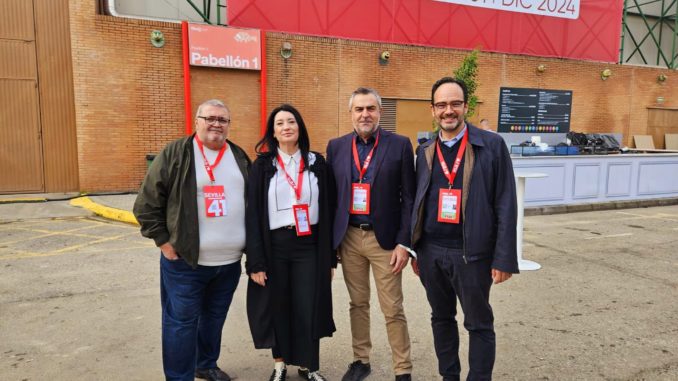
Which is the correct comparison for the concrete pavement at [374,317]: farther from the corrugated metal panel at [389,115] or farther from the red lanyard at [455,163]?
the corrugated metal panel at [389,115]

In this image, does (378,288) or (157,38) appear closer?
(378,288)

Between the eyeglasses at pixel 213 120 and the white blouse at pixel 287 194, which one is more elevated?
the eyeglasses at pixel 213 120

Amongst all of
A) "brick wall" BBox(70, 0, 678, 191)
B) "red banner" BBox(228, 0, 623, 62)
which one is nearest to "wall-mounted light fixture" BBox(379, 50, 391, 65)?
"brick wall" BBox(70, 0, 678, 191)

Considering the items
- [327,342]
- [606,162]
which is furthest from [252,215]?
[606,162]

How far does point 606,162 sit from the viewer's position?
10609 millimetres

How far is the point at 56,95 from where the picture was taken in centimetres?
1105

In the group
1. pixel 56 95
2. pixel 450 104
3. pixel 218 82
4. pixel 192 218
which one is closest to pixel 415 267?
pixel 450 104

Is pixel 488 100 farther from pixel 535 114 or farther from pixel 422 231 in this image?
pixel 422 231

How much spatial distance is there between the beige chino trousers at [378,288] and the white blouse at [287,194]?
34 cm

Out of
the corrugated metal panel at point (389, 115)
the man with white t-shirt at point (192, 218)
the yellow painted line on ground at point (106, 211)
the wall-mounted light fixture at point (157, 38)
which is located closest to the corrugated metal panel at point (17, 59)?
the wall-mounted light fixture at point (157, 38)

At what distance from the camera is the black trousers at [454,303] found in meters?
2.59

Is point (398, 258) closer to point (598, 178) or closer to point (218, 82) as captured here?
point (598, 178)

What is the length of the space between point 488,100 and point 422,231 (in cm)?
1359

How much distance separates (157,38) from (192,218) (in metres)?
9.91
